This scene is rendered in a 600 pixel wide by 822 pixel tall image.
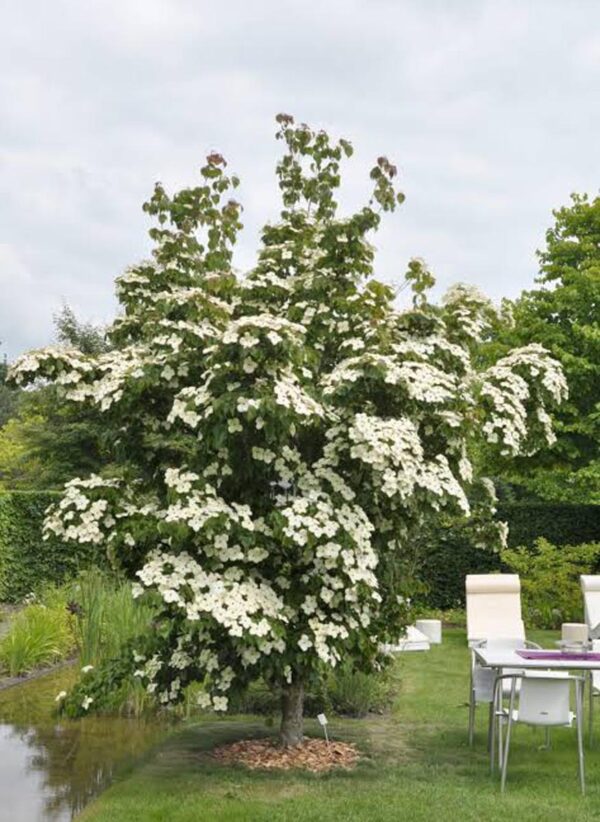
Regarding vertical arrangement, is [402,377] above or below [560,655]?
above

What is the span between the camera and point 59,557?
15.7 metres

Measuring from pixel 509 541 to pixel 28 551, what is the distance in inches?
322

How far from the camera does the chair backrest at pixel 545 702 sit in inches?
229

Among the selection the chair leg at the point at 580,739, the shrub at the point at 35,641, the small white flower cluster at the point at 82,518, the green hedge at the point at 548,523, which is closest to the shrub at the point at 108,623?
the shrub at the point at 35,641

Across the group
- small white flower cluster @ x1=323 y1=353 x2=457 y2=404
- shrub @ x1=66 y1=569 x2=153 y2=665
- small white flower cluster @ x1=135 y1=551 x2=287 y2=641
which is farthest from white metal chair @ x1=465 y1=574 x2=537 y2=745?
small white flower cluster @ x1=135 y1=551 x2=287 y2=641

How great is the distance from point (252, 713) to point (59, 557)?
27.9ft

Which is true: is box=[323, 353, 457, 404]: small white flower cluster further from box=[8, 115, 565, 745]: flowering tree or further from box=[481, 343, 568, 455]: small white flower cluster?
box=[481, 343, 568, 455]: small white flower cluster

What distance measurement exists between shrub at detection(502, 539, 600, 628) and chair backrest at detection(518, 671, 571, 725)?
25.6 ft

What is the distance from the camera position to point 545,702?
5836 millimetres

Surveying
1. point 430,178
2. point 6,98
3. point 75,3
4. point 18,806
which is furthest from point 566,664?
point 6,98

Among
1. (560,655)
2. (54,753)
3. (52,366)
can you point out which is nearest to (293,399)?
(52,366)

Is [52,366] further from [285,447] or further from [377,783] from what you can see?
[377,783]

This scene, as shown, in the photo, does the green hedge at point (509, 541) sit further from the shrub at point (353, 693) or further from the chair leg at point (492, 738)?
the chair leg at point (492, 738)

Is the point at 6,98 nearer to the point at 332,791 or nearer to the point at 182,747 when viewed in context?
the point at 182,747
